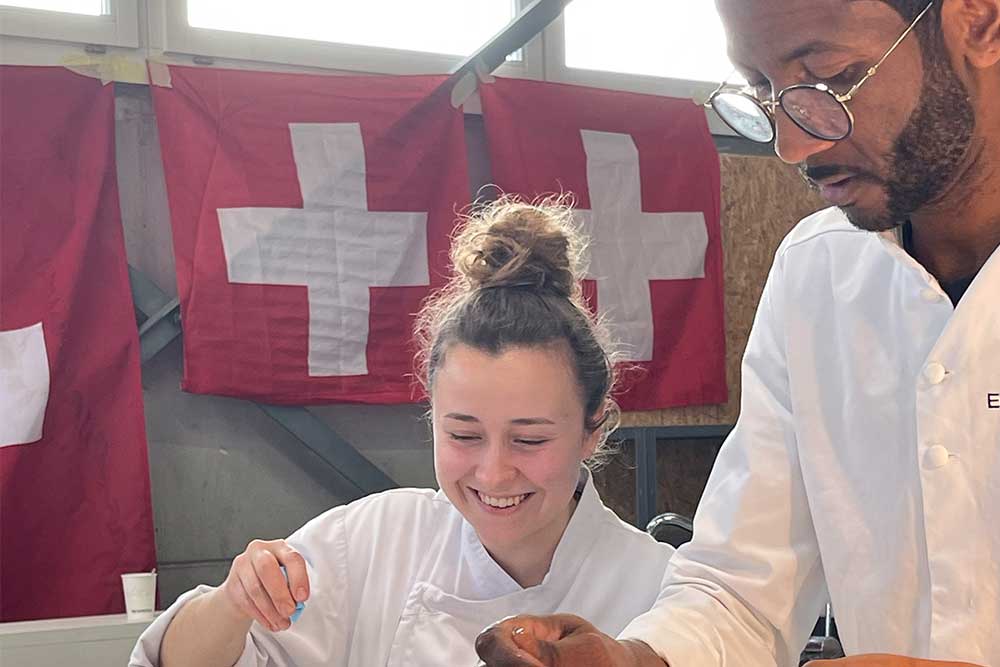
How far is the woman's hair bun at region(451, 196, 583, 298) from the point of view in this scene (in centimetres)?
177

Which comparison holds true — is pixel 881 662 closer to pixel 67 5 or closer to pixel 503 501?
pixel 503 501

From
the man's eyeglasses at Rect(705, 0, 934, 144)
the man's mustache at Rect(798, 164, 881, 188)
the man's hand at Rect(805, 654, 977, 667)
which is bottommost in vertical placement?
the man's hand at Rect(805, 654, 977, 667)

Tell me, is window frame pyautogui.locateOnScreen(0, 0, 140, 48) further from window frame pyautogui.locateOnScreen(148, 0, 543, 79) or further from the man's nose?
the man's nose

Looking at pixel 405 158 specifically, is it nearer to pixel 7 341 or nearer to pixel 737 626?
pixel 7 341

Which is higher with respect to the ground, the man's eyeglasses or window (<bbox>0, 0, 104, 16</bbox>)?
window (<bbox>0, 0, 104, 16</bbox>)

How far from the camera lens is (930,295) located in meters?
1.15

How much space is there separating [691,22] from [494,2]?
871 millimetres

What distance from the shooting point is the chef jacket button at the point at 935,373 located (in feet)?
3.64

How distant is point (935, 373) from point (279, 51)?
2804mm

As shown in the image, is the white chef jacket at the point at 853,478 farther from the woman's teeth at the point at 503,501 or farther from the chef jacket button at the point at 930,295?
the woman's teeth at the point at 503,501

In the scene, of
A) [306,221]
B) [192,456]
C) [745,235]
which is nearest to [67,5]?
[306,221]

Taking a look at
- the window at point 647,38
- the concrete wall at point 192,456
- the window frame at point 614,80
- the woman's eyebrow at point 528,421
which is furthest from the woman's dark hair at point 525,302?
the window at point 647,38

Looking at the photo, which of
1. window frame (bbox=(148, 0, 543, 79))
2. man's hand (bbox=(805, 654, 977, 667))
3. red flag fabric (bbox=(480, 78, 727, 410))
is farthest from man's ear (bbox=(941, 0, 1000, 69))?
window frame (bbox=(148, 0, 543, 79))

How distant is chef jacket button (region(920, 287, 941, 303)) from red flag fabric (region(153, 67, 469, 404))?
91.2 inches
